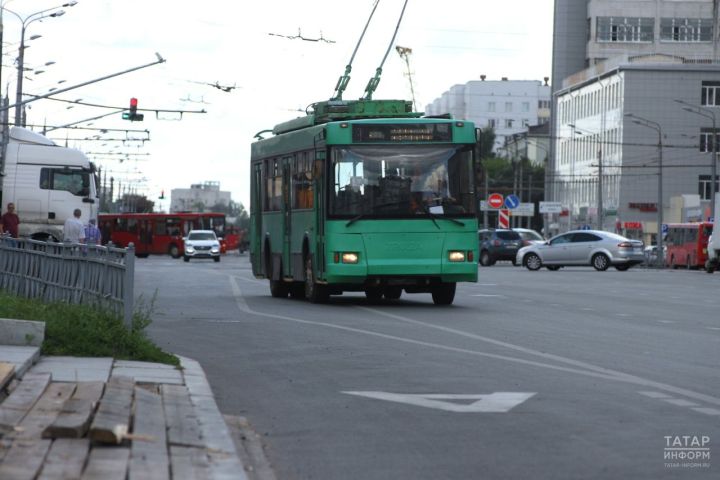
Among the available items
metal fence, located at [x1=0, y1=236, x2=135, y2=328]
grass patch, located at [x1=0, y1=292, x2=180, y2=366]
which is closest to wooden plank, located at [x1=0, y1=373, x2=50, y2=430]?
grass patch, located at [x1=0, y1=292, x2=180, y2=366]

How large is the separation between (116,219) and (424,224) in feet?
240

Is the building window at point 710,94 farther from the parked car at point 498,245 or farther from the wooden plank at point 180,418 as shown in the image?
the wooden plank at point 180,418

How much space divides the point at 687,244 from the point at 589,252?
1702 centimetres

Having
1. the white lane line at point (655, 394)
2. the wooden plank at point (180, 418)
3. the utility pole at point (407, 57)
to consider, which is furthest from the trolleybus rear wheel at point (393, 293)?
the utility pole at point (407, 57)

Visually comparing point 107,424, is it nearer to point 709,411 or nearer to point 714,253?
point 709,411

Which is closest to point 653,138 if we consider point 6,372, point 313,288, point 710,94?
point 710,94

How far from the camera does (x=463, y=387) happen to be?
1230 cm

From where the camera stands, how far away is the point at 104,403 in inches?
364

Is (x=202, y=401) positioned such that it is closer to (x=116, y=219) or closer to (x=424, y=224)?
(x=424, y=224)

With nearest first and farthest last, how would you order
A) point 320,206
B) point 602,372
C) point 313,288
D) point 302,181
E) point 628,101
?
point 602,372 < point 320,206 < point 313,288 < point 302,181 < point 628,101

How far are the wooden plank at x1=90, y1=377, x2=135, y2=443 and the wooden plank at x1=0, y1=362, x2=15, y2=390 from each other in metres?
0.63

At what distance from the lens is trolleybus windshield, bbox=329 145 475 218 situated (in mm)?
25312

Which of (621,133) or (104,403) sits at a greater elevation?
(621,133)

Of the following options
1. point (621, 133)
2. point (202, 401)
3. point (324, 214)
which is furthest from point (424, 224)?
point (621, 133)
